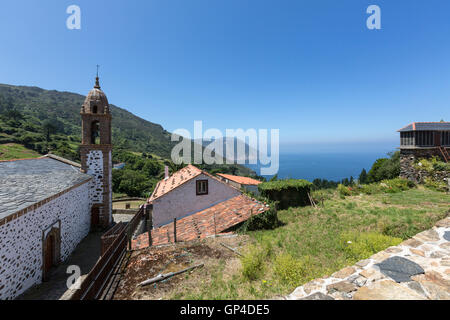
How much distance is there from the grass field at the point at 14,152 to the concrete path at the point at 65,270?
51.1 meters

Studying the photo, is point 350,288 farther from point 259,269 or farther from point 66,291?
point 66,291

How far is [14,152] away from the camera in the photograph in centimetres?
4928

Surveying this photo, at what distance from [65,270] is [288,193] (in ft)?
53.6

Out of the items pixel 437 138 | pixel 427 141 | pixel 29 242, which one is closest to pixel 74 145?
pixel 29 242

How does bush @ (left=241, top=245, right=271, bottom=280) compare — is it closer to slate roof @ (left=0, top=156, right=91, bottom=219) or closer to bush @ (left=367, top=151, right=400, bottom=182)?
slate roof @ (left=0, top=156, right=91, bottom=219)

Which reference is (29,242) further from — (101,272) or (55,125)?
(55,125)

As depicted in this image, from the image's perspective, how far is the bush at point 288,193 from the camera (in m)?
16.6

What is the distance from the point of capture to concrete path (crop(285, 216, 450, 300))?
9.16 feet

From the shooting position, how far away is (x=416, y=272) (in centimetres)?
326

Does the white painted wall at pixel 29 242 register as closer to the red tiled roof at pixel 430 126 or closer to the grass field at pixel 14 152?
the red tiled roof at pixel 430 126
